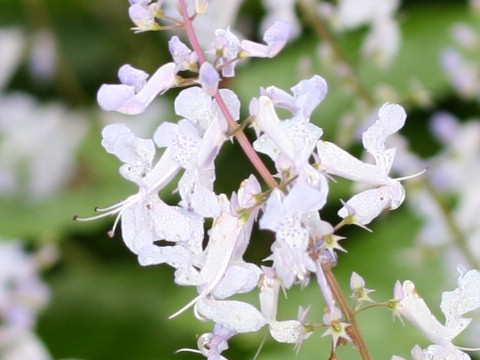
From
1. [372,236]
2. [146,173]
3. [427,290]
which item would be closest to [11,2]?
[372,236]

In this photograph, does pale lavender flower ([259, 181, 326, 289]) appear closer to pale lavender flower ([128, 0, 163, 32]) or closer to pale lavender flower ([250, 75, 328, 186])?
pale lavender flower ([250, 75, 328, 186])

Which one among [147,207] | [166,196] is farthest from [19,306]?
[147,207]

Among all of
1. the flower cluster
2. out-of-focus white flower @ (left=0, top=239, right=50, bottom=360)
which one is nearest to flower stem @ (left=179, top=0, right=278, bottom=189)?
the flower cluster

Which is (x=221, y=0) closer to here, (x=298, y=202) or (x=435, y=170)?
(x=435, y=170)

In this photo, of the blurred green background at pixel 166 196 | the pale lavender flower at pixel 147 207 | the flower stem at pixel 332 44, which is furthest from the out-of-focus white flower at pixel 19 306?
the pale lavender flower at pixel 147 207

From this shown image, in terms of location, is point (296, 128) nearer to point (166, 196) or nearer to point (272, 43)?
point (272, 43)
